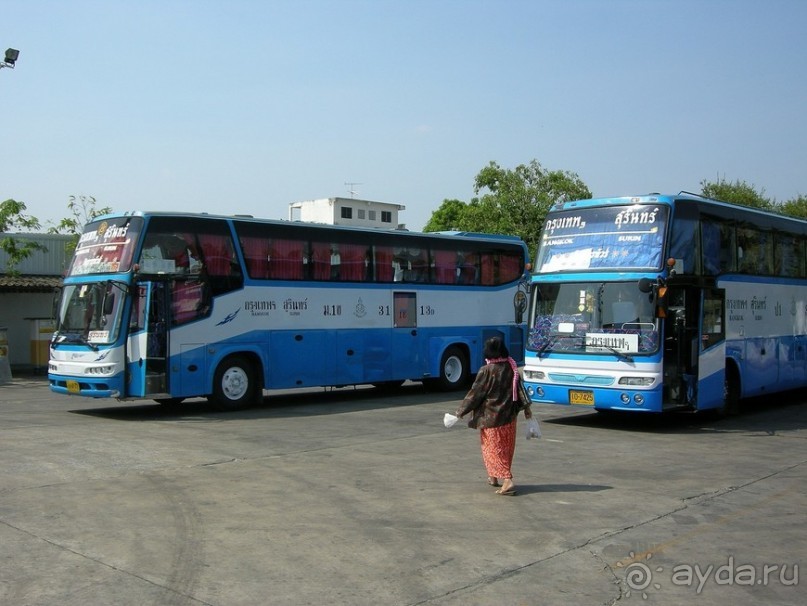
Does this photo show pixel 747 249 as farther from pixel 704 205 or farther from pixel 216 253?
pixel 216 253

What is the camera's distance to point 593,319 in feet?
45.9

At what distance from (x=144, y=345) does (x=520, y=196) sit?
3145 centimetres

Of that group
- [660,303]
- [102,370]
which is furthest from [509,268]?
[102,370]

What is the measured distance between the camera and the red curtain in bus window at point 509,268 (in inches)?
878

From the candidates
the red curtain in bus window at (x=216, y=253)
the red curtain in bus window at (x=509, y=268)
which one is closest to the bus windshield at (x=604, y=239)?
the red curtain in bus window at (x=216, y=253)

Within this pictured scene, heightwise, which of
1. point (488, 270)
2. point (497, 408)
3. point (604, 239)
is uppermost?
point (604, 239)

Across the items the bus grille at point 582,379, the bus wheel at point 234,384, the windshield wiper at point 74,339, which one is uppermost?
the windshield wiper at point 74,339

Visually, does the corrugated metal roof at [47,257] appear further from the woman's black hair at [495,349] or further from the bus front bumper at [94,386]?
the woman's black hair at [495,349]

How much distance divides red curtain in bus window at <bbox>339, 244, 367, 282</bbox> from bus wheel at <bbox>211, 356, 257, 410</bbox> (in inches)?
120

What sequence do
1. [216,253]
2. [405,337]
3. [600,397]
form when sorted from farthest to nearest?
[405,337], [216,253], [600,397]

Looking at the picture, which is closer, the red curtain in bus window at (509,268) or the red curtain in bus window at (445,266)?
the red curtain in bus window at (445,266)

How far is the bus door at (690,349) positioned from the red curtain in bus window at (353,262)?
7.40 metres

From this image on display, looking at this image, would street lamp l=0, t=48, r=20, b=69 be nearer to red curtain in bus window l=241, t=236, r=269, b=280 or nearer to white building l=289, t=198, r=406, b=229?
red curtain in bus window l=241, t=236, r=269, b=280

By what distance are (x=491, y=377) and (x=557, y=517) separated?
1.61m
